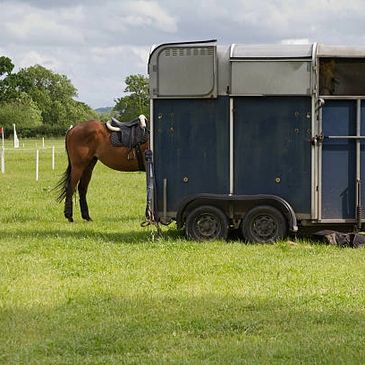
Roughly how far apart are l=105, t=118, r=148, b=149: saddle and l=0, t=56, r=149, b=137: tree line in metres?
65.2

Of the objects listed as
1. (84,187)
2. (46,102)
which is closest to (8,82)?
(46,102)

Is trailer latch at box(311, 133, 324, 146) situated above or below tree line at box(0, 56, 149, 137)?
below

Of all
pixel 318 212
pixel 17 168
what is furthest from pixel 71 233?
pixel 17 168

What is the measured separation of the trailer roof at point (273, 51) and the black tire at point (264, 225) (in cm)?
220

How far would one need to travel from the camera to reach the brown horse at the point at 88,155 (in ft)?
57.5

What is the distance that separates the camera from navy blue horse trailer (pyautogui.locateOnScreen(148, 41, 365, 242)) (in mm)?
13445

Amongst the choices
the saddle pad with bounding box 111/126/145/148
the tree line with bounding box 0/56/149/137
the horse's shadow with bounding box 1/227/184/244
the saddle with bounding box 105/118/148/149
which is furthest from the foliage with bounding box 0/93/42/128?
the horse's shadow with bounding box 1/227/184/244

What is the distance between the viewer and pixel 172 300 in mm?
9328

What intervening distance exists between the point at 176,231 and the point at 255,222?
5.69 feet

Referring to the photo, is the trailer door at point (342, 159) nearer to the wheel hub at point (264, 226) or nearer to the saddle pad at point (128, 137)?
the wheel hub at point (264, 226)

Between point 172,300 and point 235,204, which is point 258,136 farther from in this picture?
point 172,300

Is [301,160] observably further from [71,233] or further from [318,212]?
[71,233]

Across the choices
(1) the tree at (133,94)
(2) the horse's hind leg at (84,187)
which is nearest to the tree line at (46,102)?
(1) the tree at (133,94)

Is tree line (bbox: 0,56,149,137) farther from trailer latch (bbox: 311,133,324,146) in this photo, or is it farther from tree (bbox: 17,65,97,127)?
trailer latch (bbox: 311,133,324,146)
